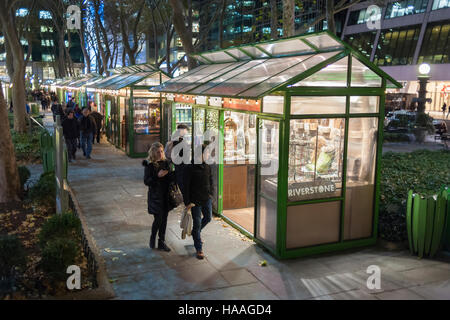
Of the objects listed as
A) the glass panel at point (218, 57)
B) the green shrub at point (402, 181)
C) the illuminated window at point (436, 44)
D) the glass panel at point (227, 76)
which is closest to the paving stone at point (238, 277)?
the green shrub at point (402, 181)

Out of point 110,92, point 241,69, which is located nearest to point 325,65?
point 241,69

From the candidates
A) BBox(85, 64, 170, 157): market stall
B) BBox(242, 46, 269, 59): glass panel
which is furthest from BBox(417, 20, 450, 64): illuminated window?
BBox(242, 46, 269, 59): glass panel

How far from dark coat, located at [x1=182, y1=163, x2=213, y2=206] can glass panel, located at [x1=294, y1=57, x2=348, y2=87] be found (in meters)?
1.98

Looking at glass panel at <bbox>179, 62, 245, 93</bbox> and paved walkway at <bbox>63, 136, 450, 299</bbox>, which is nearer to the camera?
paved walkway at <bbox>63, 136, 450, 299</bbox>

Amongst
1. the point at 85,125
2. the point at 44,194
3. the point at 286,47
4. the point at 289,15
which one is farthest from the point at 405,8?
the point at 44,194

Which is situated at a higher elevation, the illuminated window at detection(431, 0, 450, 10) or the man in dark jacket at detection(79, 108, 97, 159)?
the illuminated window at detection(431, 0, 450, 10)

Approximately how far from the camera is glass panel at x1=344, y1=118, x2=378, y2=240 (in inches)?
281

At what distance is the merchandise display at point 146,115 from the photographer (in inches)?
643

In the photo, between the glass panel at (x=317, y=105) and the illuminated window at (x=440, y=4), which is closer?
the glass panel at (x=317, y=105)

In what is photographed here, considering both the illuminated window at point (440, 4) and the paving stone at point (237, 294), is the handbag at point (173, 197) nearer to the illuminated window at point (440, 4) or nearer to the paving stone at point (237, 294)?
the paving stone at point (237, 294)

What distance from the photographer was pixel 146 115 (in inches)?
648

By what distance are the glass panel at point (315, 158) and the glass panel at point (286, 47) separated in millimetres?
1418

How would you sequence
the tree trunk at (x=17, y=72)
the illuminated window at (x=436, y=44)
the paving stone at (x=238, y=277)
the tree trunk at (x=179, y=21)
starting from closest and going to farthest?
the paving stone at (x=238, y=277) → the tree trunk at (x=179, y=21) → the tree trunk at (x=17, y=72) → the illuminated window at (x=436, y=44)

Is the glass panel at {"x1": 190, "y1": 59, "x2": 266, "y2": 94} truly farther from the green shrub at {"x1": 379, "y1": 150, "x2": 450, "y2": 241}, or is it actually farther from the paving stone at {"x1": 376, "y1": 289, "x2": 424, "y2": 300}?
the paving stone at {"x1": 376, "y1": 289, "x2": 424, "y2": 300}
